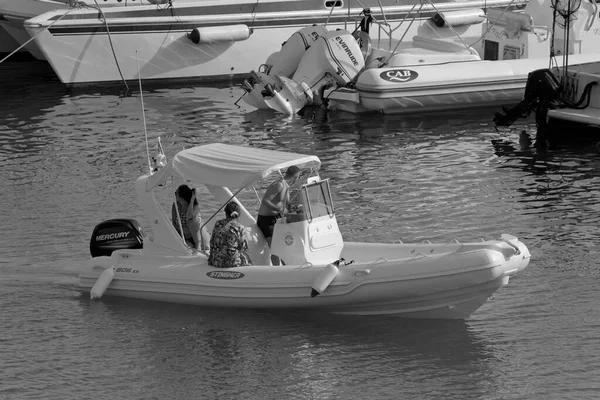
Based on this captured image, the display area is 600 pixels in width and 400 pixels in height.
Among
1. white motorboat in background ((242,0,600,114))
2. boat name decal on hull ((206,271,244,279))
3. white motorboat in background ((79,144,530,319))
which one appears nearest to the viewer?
white motorboat in background ((79,144,530,319))

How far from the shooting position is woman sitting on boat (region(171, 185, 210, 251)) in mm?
13398

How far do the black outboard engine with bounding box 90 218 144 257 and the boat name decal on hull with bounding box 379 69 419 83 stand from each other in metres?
10.3

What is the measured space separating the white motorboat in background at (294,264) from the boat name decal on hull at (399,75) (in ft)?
32.2

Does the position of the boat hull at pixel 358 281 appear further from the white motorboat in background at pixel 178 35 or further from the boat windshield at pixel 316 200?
the white motorboat in background at pixel 178 35

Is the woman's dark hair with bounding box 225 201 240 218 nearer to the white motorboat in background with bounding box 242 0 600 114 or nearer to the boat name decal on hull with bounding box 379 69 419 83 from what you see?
the white motorboat in background with bounding box 242 0 600 114

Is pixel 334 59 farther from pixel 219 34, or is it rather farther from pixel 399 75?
pixel 219 34

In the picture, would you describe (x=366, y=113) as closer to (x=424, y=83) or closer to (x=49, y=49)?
(x=424, y=83)

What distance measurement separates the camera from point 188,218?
13.4 metres

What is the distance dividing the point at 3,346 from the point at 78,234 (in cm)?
381

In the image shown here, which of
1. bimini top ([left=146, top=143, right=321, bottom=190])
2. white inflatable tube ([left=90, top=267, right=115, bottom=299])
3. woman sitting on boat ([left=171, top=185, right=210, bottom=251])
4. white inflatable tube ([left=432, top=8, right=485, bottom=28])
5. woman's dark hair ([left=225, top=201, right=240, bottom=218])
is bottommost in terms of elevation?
white inflatable tube ([left=90, top=267, right=115, bottom=299])

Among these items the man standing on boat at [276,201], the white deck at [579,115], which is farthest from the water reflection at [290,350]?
the white deck at [579,115]

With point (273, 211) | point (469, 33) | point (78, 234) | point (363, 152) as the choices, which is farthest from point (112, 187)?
point (469, 33)

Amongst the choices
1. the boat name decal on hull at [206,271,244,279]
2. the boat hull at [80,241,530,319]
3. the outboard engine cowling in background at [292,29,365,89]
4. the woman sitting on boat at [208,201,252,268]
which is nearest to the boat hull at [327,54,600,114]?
the outboard engine cowling in background at [292,29,365,89]

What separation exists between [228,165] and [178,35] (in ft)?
51.5
